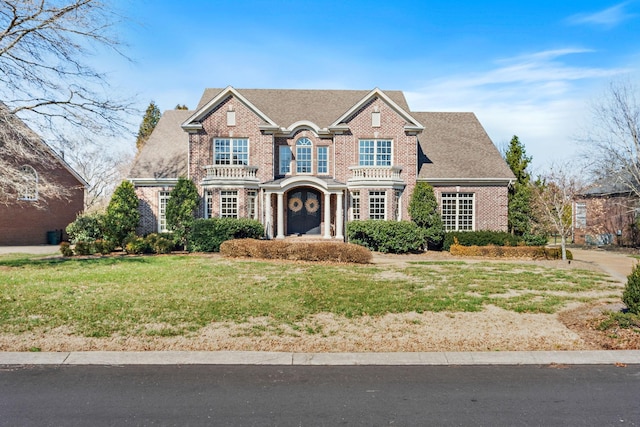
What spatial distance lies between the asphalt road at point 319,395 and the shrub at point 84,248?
1547 centimetres

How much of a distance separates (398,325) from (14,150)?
1371 cm

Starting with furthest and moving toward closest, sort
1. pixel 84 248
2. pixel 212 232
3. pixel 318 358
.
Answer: pixel 212 232 → pixel 84 248 → pixel 318 358

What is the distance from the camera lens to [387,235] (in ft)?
74.9

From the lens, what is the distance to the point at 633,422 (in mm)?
4883

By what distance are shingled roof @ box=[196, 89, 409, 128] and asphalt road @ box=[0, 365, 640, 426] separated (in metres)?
21.9

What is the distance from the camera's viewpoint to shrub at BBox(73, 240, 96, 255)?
811 inches

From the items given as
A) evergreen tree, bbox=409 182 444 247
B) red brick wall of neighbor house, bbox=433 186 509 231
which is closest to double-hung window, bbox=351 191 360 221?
evergreen tree, bbox=409 182 444 247

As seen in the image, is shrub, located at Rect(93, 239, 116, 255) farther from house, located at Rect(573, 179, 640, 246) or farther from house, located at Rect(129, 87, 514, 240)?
house, located at Rect(573, 179, 640, 246)

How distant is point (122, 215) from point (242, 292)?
50.5 feet

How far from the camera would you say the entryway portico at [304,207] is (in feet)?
81.1

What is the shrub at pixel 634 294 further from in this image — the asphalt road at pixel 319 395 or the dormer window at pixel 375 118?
the dormer window at pixel 375 118

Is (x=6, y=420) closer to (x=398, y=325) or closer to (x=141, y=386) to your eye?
(x=141, y=386)

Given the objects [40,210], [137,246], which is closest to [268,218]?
[137,246]

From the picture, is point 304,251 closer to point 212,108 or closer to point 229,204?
point 229,204
